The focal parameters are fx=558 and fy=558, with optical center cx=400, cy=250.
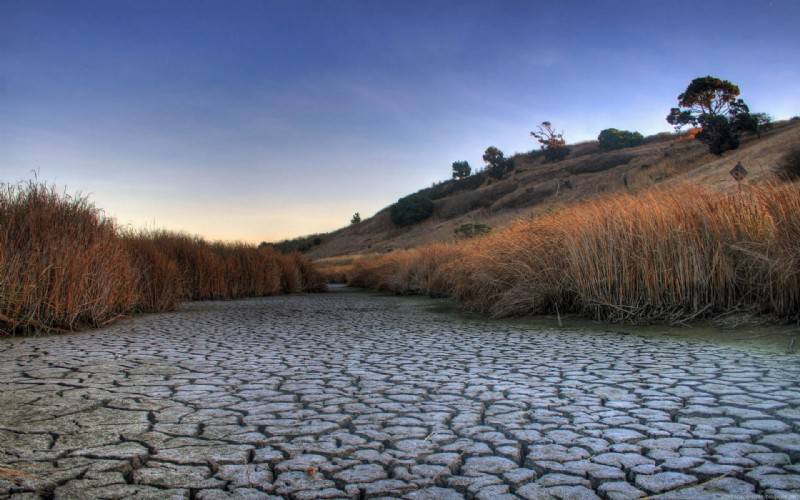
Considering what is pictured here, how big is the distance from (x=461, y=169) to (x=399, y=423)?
207ft

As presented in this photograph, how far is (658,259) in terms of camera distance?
6.36m

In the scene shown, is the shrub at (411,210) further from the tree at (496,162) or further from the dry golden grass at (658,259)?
the dry golden grass at (658,259)

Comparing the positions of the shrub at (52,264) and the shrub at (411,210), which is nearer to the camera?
the shrub at (52,264)

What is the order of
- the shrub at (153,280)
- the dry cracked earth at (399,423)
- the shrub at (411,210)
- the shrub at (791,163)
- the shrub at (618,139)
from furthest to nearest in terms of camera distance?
the shrub at (618,139) < the shrub at (411,210) < the shrub at (791,163) < the shrub at (153,280) < the dry cracked earth at (399,423)

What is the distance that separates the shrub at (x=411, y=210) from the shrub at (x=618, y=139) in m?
19.6

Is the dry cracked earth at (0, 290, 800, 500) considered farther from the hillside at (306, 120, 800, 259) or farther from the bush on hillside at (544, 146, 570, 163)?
the bush on hillside at (544, 146, 570, 163)

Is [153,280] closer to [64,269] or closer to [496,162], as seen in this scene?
[64,269]

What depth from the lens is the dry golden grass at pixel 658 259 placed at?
5.68 metres

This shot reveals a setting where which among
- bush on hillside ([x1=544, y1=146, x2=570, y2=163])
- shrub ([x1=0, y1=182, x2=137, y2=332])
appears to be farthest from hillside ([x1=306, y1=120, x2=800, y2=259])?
shrub ([x1=0, y1=182, x2=137, y2=332])

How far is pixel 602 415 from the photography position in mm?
2541

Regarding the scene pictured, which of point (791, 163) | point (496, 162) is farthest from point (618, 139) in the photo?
point (791, 163)

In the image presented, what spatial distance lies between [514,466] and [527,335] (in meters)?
3.86

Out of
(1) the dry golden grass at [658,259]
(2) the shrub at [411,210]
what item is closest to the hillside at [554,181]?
(2) the shrub at [411,210]

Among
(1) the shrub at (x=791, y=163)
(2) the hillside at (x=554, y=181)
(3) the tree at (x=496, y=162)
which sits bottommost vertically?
(1) the shrub at (x=791, y=163)
